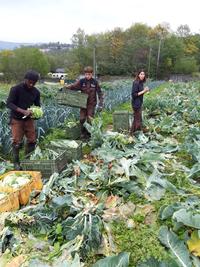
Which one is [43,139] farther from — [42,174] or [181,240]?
[181,240]

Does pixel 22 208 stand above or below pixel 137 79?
below

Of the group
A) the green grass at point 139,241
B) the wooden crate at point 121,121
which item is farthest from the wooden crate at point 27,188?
the wooden crate at point 121,121

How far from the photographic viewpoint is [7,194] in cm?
492

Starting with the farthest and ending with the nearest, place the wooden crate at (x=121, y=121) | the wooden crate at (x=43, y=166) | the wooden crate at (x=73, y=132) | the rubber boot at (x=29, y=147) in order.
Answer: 1. the wooden crate at (x=121, y=121)
2. the wooden crate at (x=73, y=132)
3. the rubber boot at (x=29, y=147)
4. the wooden crate at (x=43, y=166)

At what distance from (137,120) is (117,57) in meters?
53.9

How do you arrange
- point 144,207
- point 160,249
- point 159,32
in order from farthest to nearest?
point 159,32 < point 144,207 < point 160,249

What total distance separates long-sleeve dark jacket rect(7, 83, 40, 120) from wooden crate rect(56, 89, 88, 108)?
1712 millimetres

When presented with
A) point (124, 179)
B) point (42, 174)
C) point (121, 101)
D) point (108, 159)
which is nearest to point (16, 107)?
point (42, 174)

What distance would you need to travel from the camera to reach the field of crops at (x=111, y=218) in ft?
12.4

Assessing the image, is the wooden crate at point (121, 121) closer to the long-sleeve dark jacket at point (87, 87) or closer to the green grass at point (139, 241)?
the long-sleeve dark jacket at point (87, 87)

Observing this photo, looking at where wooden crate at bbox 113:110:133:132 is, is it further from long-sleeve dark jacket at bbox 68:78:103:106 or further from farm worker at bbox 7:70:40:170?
farm worker at bbox 7:70:40:170

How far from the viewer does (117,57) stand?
62.1m

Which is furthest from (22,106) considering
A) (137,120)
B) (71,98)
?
(137,120)

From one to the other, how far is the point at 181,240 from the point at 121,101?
603 inches
